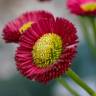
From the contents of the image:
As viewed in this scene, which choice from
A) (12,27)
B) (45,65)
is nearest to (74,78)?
(45,65)

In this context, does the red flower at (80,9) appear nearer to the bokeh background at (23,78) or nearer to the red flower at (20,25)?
the red flower at (20,25)

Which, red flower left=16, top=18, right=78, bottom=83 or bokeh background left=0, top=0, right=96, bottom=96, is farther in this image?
bokeh background left=0, top=0, right=96, bottom=96

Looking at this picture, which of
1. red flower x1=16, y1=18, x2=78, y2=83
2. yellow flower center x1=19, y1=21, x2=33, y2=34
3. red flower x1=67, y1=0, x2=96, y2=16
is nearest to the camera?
red flower x1=16, y1=18, x2=78, y2=83

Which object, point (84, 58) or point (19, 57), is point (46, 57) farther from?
point (84, 58)

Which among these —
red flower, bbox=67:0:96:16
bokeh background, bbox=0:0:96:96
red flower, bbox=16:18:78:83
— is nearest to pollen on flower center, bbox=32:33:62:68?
red flower, bbox=16:18:78:83

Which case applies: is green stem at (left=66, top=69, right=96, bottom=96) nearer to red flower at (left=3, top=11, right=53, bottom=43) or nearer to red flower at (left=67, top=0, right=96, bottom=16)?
red flower at (left=3, top=11, right=53, bottom=43)

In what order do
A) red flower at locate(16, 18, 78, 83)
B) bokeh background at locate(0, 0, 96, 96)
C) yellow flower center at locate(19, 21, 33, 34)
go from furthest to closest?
bokeh background at locate(0, 0, 96, 96), yellow flower center at locate(19, 21, 33, 34), red flower at locate(16, 18, 78, 83)

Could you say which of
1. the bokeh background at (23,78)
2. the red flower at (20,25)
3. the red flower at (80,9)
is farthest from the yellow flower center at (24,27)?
the bokeh background at (23,78)
